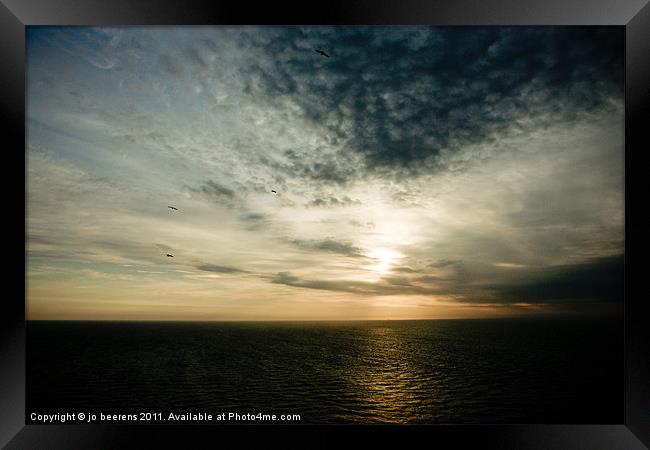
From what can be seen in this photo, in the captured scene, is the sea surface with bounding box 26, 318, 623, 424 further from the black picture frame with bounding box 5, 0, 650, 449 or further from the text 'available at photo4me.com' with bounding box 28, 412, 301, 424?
the black picture frame with bounding box 5, 0, 650, 449

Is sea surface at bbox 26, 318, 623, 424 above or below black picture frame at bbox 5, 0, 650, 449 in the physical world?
below

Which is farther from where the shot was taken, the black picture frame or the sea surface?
the sea surface

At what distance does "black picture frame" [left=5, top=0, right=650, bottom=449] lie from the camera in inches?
118

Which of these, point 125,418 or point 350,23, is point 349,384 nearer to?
point 125,418

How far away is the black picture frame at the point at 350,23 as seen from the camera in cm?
301

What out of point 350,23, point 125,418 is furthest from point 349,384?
point 350,23

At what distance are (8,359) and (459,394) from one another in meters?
21.2

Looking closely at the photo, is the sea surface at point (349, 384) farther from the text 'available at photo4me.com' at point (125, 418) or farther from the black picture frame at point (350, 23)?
the black picture frame at point (350, 23)

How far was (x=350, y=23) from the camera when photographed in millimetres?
3145

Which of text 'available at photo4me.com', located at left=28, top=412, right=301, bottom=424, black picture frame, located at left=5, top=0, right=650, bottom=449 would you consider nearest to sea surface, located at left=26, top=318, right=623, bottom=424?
text 'available at photo4me.com', located at left=28, top=412, right=301, bottom=424

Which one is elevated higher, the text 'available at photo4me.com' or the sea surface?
the text 'available at photo4me.com'

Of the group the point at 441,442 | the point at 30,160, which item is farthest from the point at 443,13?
the point at 30,160

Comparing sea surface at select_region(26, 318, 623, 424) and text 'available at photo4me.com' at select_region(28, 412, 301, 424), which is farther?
sea surface at select_region(26, 318, 623, 424)

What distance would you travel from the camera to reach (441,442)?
305 centimetres
